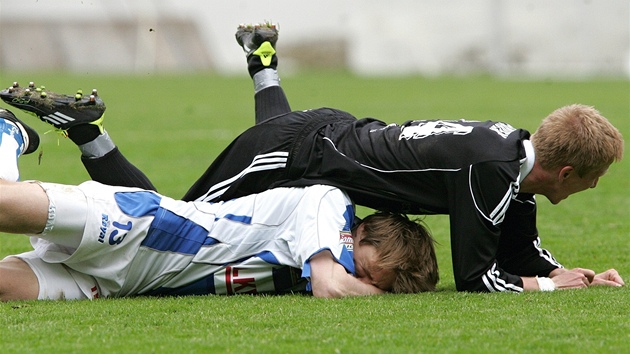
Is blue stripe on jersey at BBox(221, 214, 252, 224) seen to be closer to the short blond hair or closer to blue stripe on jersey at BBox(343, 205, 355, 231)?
blue stripe on jersey at BBox(343, 205, 355, 231)

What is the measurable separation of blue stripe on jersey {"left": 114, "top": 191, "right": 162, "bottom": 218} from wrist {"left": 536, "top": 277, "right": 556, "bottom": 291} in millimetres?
1875

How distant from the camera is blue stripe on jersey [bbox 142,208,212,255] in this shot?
4.88m

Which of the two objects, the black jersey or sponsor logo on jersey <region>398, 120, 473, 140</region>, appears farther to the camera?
sponsor logo on jersey <region>398, 120, 473, 140</region>

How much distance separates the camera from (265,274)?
16.3 ft

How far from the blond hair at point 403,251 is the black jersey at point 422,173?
0.15 metres

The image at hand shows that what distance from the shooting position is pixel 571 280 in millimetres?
5047

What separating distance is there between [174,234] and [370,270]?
0.95 metres

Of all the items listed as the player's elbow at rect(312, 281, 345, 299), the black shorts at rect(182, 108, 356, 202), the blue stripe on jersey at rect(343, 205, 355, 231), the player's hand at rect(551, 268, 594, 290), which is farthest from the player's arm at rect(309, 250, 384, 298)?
the player's hand at rect(551, 268, 594, 290)

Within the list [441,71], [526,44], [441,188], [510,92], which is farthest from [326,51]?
[441,188]

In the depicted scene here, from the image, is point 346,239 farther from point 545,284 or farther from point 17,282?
point 17,282

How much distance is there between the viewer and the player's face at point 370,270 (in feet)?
16.2

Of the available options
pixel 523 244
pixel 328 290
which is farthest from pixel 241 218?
pixel 523 244

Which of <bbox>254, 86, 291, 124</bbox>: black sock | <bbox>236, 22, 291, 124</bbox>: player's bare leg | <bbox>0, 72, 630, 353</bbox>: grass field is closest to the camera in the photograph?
<bbox>0, 72, 630, 353</bbox>: grass field

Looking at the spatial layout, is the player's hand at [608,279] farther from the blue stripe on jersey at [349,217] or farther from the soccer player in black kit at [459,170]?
the blue stripe on jersey at [349,217]
